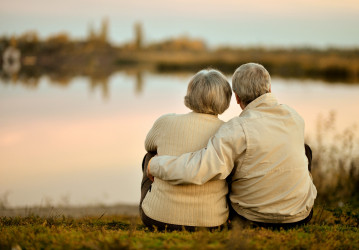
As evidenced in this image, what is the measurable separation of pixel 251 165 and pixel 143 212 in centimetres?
98

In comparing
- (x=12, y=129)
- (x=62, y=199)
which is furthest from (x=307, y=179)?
(x=12, y=129)

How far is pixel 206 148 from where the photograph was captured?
3.37 metres

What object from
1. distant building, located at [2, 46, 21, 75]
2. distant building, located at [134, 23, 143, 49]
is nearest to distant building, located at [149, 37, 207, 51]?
distant building, located at [134, 23, 143, 49]

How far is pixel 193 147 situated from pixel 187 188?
317 mm

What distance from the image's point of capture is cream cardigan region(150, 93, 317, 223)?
3370mm

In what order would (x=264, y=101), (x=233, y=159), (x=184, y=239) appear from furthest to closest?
(x=264, y=101) < (x=233, y=159) < (x=184, y=239)

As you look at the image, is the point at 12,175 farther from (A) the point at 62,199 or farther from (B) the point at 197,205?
(B) the point at 197,205

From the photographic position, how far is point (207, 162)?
11.0ft

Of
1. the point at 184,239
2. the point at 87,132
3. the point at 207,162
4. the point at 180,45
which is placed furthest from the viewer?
the point at 180,45

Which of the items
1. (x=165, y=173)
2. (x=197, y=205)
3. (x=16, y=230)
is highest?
(x=165, y=173)

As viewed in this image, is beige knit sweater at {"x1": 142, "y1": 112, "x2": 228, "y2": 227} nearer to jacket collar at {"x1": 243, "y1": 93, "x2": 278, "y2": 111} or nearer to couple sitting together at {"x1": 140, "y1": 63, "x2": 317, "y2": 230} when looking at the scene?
couple sitting together at {"x1": 140, "y1": 63, "x2": 317, "y2": 230}

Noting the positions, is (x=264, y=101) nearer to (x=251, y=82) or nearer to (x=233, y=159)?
(x=251, y=82)

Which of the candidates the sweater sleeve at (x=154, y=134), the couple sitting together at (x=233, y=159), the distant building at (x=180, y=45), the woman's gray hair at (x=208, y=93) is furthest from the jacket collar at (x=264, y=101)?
the distant building at (x=180, y=45)

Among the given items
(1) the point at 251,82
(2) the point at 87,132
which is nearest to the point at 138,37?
(2) the point at 87,132
